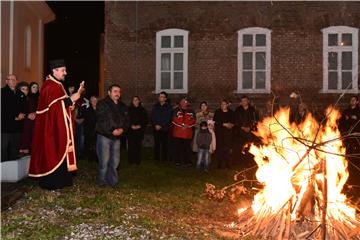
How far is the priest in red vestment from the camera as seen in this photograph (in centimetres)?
877

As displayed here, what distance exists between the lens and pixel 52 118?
885 cm

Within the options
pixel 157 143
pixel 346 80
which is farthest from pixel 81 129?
pixel 346 80

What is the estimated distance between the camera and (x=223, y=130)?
13375 millimetres

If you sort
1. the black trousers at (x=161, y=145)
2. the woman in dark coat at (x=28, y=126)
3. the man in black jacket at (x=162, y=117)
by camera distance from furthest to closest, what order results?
the black trousers at (x=161, y=145), the man in black jacket at (x=162, y=117), the woman in dark coat at (x=28, y=126)

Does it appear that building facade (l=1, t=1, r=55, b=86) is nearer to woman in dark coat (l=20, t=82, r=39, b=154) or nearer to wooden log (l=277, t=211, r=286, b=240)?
woman in dark coat (l=20, t=82, r=39, b=154)

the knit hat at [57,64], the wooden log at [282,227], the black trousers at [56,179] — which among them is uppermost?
the knit hat at [57,64]

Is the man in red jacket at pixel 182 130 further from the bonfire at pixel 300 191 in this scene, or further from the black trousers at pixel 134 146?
the bonfire at pixel 300 191

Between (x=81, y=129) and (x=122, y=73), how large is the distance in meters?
5.85

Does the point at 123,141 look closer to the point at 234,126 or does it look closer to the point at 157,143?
the point at 157,143

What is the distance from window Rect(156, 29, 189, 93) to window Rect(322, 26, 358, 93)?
5192mm

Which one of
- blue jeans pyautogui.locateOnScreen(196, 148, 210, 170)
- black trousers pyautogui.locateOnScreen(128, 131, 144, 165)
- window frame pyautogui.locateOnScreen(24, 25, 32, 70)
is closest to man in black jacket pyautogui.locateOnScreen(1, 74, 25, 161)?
black trousers pyautogui.locateOnScreen(128, 131, 144, 165)

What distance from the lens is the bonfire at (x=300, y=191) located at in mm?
7082

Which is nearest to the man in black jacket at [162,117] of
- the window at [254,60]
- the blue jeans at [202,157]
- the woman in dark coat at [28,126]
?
the blue jeans at [202,157]

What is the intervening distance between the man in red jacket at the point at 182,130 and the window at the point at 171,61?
555 cm
